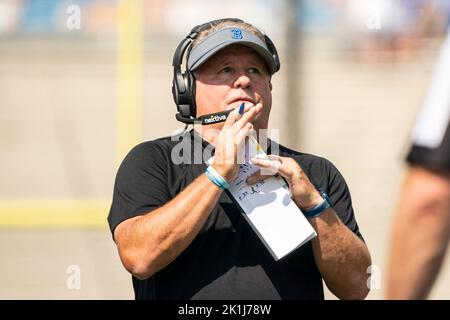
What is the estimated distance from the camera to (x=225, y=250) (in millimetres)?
2211

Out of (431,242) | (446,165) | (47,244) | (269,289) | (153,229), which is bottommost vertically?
(47,244)

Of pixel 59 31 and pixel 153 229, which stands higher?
pixel 59 31

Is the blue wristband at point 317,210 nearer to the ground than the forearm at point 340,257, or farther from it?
farther from it

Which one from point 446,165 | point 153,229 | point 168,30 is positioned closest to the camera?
point 446,165

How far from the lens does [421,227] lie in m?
1.41

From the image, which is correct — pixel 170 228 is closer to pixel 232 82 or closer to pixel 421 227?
pixel 232 82

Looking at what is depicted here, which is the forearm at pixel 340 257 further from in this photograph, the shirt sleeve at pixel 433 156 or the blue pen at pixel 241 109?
the shirt sleeve at pixel 433 156

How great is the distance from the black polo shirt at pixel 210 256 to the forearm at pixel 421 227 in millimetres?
804

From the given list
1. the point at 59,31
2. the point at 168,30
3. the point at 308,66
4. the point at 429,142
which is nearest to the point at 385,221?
the point at 308,66

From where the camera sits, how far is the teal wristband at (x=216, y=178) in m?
2.11

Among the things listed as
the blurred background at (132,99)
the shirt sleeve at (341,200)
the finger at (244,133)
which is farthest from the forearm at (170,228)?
the blurred background at (132,99)

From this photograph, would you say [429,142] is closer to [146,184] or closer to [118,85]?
[146,184]

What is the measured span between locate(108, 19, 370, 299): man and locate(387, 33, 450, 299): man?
0.71 m

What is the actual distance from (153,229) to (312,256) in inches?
16.0
